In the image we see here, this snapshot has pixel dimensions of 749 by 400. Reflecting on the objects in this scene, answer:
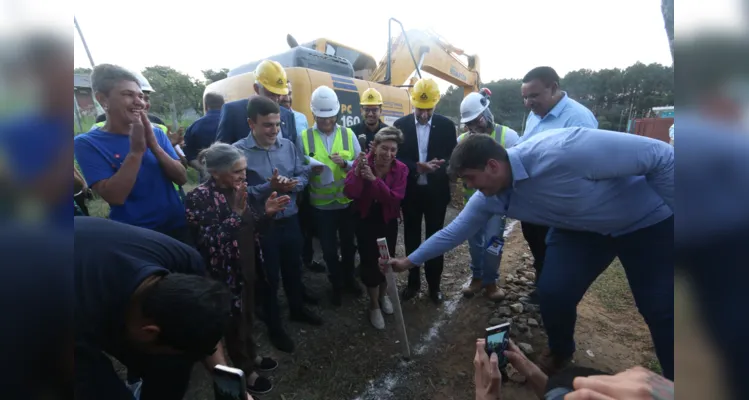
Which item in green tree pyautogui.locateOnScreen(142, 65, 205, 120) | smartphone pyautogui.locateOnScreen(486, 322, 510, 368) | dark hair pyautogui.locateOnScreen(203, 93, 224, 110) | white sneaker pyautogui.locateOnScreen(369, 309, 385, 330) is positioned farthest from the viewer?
green tree pyautogui.locateOnScreen(142, 65, 205, 120)

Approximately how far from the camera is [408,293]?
3.83 m

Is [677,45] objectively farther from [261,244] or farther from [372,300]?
[372,300]

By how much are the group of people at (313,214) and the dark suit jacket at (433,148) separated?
0.02 metres

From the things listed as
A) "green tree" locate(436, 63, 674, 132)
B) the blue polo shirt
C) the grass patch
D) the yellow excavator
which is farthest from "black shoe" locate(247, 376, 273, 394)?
"green tree" locate(436, 63, 674, 132)

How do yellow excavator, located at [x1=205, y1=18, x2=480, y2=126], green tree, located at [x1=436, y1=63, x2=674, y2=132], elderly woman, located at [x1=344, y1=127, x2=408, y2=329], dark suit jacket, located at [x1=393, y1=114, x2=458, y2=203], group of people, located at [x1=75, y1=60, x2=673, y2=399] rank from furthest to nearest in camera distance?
green tree, located at [x1=436, y1=63, x2=674, y2=132], yellow excavator, located at [x1=205, y1=18, x2=480, y2=126], dark suit jacket, located at [x1=393, y1=114, x2=458, y2=203], elderly woman, located at [x1=344, y1=127, x2=408, y2=329], group of people, located at [x1=75, y1=60, x2=673, y2=399]

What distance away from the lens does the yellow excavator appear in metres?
5.42

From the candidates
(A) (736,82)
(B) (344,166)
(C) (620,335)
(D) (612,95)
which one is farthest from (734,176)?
(D) (612,95)

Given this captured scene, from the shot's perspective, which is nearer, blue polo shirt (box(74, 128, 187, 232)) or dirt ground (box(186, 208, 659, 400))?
blue polo shirt (box(74, 128, 187, 232))

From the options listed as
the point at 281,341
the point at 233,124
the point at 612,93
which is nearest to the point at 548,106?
the point at 233,124

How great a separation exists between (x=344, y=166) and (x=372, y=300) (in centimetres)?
130

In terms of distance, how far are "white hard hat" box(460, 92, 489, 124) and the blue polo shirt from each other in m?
2.75

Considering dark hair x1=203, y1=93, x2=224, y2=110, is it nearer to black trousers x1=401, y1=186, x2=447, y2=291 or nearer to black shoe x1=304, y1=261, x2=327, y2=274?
black shoe x1=304, y1=261, x2=327, y2=274

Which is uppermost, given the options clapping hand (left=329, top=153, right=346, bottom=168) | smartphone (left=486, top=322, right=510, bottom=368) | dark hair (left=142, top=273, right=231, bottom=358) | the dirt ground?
clapping hand (left=329, top=153, right=346, bottom=168)

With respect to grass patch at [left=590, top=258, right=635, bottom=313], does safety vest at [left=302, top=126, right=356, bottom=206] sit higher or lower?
higher
